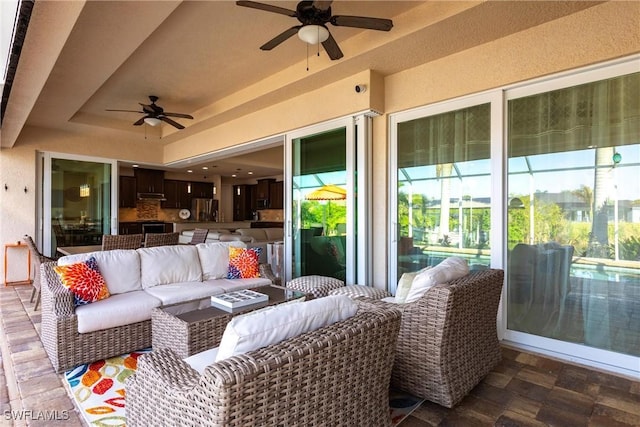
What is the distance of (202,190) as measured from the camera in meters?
10.8

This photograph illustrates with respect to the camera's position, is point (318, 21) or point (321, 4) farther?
point (318, 21)

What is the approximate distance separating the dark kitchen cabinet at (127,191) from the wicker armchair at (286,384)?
8.65 m

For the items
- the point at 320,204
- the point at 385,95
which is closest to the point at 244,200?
the point at 320,204

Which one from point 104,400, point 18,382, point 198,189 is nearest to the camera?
point 104,400

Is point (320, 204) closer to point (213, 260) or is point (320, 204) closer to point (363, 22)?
point (213, 260)

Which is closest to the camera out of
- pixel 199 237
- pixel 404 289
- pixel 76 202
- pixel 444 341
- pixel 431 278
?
pixel 444 341

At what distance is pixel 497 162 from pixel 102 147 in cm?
681

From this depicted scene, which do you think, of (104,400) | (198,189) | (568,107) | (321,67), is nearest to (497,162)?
(568,107)

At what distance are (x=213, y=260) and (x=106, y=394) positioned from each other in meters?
1.73

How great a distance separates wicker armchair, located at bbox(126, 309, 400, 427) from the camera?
1.01 m

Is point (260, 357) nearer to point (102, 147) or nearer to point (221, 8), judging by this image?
point (221, 8)

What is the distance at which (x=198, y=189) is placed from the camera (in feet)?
35.1

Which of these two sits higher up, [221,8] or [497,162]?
[221,8]

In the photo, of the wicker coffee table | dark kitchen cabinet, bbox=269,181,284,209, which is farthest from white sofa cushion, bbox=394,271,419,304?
dark kitchen cabinet, bbox=269,181,284,209
